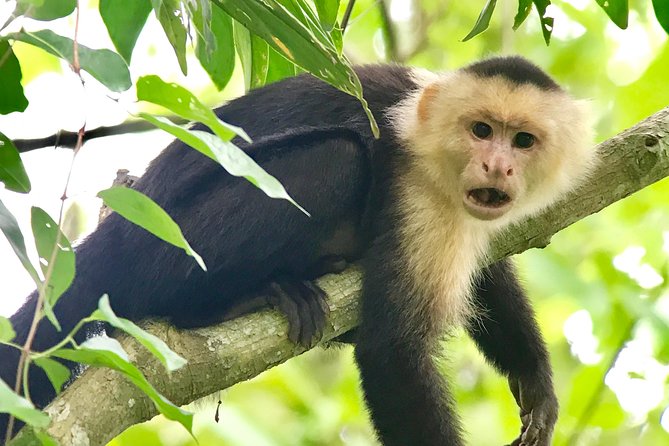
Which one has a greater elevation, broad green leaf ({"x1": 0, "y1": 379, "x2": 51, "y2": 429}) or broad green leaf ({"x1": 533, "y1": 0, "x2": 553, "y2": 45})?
broad green leaf ({"x1": 533, "y1": 0, "x2": 553, "y2": 45})

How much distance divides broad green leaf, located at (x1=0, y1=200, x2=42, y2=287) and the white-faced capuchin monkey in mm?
1548

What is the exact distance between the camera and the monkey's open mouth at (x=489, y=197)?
147 inches

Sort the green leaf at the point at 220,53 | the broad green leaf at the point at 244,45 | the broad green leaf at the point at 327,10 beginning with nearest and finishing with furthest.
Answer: the broad green leaf at the point at 327,10 → the green leaf at the point at 220,53 → the broad green leaf at the point at 244,45

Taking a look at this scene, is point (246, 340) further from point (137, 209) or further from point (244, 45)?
point (137, 209)

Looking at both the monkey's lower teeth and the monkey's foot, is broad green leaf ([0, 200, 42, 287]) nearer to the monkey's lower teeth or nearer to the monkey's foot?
the monkey's foot

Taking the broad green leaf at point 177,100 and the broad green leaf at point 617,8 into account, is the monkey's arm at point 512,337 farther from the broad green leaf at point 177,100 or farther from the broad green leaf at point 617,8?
A: the broad green leaf at point 177,100

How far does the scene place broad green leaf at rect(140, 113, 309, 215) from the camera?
5.08 ft

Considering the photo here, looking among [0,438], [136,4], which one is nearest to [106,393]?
[0,438]

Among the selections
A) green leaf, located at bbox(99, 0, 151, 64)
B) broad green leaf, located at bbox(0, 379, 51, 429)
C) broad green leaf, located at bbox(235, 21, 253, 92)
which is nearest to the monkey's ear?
broad green leaf, located at bbox(235, 21, 253, 92)

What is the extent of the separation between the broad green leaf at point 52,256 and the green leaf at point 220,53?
1.00 metres

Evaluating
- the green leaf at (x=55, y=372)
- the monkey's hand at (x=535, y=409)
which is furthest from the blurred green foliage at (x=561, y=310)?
the green leaf at (x=55, y=372)

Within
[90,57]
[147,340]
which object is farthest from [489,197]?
[147,340]

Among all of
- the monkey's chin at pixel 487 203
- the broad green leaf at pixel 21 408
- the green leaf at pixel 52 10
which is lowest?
the broad green leaf at pixel 21 408

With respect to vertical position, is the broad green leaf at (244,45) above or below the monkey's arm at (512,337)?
below
